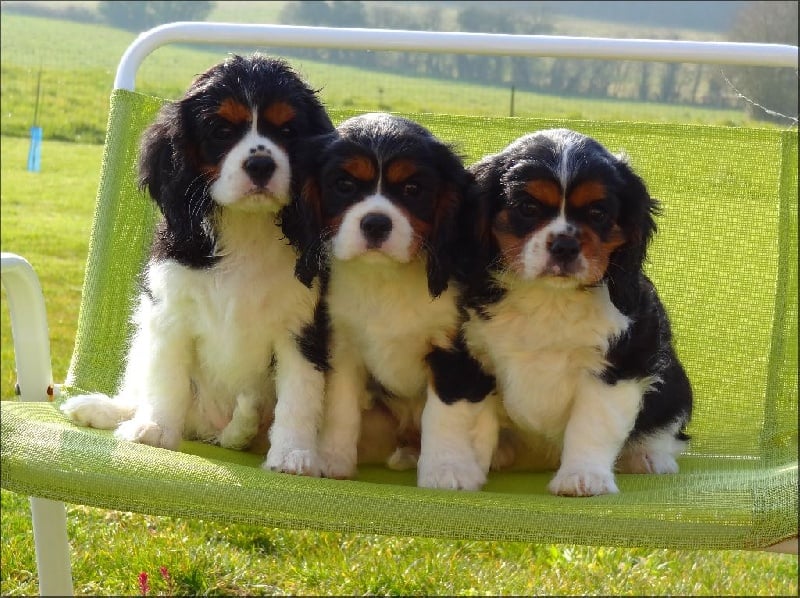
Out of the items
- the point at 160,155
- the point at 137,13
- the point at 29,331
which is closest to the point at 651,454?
the point at 160,155

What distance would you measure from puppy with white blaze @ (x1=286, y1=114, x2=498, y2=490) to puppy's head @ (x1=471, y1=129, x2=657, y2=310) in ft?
0.48

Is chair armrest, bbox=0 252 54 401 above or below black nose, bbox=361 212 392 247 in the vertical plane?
below

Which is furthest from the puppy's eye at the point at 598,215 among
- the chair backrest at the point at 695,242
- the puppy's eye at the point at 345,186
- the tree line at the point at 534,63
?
the tree line at the point at 534,63

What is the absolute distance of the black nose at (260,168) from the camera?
126 inches

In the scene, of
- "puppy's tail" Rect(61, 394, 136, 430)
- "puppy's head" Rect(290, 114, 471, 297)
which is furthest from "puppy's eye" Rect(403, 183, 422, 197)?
"puppy's tail" Rect(61, 394, 136, 430)

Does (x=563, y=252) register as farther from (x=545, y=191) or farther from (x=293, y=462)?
(x=293, y=462)

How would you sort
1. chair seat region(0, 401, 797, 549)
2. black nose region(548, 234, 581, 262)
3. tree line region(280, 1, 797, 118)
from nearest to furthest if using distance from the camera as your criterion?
chair seat region(0, 401, 797, 549)
black nose region(548, 234, 581, 262)
tree line region(280, 1, 797, 118)

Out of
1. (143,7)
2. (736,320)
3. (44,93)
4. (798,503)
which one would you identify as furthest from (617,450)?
(143,7)

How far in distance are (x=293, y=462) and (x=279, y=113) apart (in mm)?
1010

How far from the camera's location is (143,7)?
18250mm

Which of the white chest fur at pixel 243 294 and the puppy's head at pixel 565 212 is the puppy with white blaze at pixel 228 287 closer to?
the white chest fur at pixel 243 294

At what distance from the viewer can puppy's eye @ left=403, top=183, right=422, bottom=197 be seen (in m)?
3.25

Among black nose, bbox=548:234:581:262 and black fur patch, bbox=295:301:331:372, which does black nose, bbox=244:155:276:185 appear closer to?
black fur patch, bbox=295:301:331:372

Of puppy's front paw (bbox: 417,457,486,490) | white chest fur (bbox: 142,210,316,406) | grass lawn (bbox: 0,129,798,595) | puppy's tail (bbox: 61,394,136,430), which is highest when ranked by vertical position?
white chest fur (bbox: 142,210,316,406)
